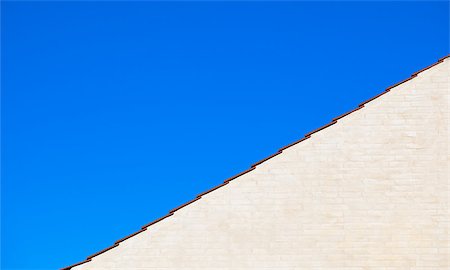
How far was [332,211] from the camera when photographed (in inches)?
625

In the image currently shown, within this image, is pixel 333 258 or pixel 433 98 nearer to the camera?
pixel 333 258

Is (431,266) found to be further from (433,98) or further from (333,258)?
(433,98)

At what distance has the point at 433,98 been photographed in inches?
653

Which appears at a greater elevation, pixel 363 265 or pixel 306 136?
pixel 306 136

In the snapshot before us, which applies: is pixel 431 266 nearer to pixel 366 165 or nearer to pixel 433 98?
pixel 366 165

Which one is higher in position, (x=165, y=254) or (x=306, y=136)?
(x=306, y=136)

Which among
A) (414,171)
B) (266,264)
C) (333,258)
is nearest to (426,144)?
(414,171)

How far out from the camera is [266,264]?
51.1 ft

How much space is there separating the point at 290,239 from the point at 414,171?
340 cm

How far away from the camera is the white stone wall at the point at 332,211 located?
1563 centimetres

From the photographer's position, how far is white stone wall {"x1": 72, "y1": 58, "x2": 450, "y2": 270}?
51.3ft

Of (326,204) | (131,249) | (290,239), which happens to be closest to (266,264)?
(290,239)

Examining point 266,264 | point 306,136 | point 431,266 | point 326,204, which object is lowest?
point 431,266

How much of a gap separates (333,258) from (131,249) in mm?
4710
